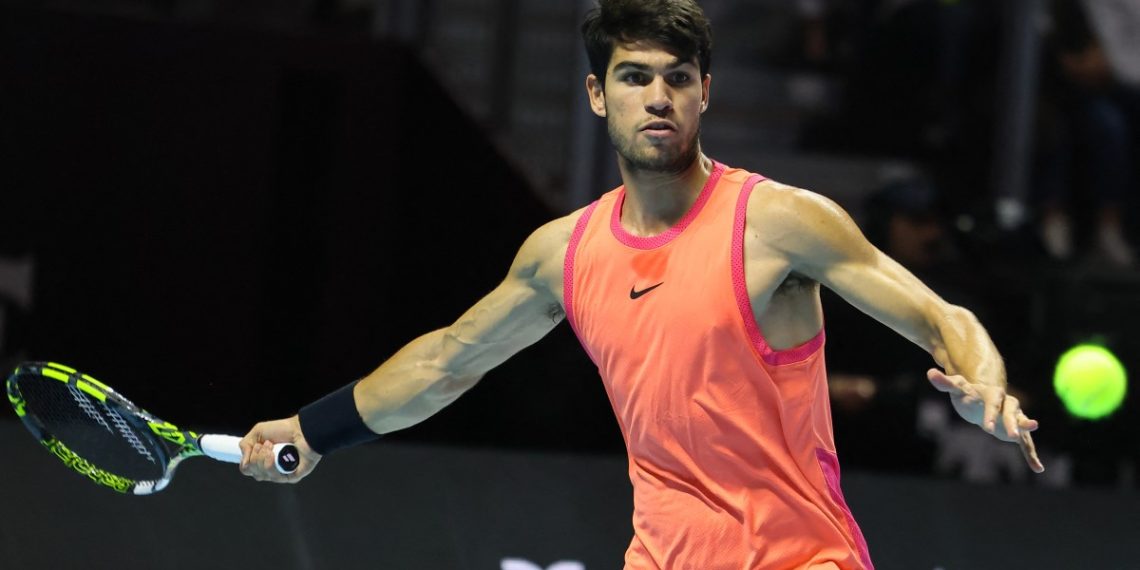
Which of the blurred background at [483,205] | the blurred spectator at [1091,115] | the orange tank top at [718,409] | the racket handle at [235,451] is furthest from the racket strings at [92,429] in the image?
the blurred spectator at [1091,115]

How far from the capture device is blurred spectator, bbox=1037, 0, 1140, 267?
7.40 m

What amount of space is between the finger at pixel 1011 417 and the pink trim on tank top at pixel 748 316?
55cm

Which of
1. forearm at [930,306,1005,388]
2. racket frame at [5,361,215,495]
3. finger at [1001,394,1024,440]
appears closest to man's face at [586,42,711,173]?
forearm at [930,306,1005,388]

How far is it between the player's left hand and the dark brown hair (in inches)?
36.6

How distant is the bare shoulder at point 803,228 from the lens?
10.6 ft

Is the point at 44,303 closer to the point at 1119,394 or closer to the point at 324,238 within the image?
the point at 324,238

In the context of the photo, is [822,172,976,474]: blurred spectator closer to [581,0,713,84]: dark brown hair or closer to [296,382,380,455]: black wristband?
[296,382,380,455]: black wristband

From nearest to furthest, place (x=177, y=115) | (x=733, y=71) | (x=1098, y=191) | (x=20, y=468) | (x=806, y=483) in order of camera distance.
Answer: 1. (x=806, y=483)
2. (x=20, y=468)
3. (x=177, y=115)
4. (x=1098, y=191)
5. (x=733, y=71)

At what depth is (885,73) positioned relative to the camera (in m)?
7.76

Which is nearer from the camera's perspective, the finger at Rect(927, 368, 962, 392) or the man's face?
the finger at Rect(927, 368, 962, 392)

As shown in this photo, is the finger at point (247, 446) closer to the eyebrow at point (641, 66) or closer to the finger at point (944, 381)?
A: the eyebrow at point (641, 66)

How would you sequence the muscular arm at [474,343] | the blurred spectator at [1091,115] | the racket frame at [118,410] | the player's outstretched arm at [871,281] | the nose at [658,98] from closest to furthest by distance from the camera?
1. the player's outstretched arm at [871,281]
2. the nose at [658,98]
3. the muscular arm at [474,343]
4. the racket frame at [118,410]
5. the blurred spectator at [1091,115]

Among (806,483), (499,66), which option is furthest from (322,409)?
(499,66)

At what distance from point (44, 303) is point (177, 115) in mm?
994
